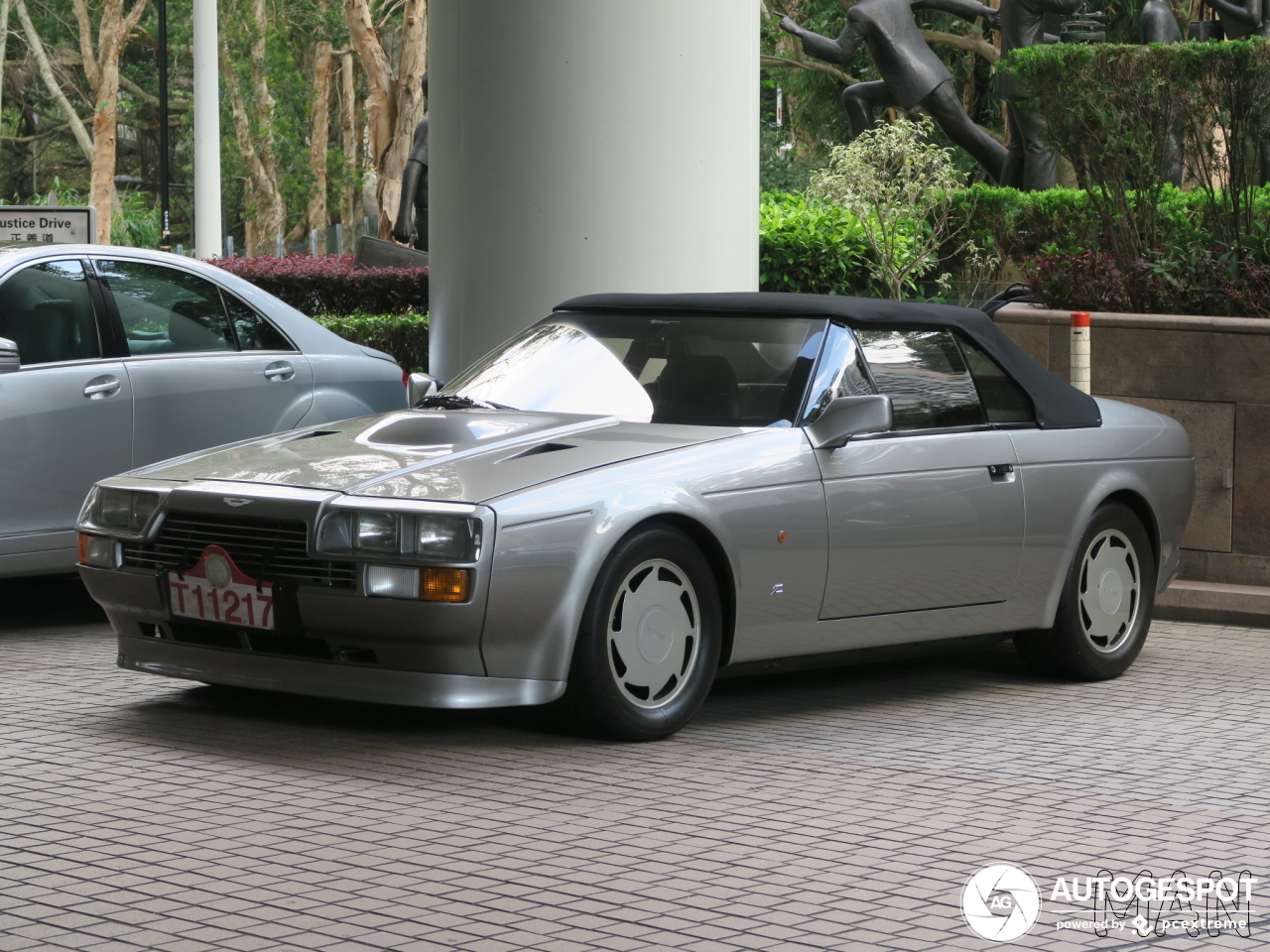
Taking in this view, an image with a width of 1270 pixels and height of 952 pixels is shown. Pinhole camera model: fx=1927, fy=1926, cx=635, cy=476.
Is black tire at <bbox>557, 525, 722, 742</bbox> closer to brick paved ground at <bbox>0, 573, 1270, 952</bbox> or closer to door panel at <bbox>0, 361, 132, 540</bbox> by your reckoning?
brick paved ground at <bbox>0, 573, 1270, 952</bbox>

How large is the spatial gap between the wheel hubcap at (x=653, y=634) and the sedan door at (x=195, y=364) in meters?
3.40

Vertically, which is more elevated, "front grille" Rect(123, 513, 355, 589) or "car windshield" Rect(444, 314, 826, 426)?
"car windshield" Rect(444, 314, 826, 426)

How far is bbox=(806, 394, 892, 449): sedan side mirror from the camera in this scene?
6.76 metres

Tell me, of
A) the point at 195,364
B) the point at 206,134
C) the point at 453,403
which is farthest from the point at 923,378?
the point at 206,134

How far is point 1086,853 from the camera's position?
→ 5148 mm

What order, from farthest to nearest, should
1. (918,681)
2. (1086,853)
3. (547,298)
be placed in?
(547,298), (918,681), (1086,853)

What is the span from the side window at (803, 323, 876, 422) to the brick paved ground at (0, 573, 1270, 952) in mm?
1158

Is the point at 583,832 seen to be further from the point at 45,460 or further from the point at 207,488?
the point at 45,460

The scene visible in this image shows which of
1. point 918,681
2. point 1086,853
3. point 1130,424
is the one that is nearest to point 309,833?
point 1086,853

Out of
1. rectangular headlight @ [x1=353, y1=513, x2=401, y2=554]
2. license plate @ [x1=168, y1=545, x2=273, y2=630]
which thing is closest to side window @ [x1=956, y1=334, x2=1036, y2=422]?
rectangular headlight @ [x1=353, y1=513, x2=401, y2=554]

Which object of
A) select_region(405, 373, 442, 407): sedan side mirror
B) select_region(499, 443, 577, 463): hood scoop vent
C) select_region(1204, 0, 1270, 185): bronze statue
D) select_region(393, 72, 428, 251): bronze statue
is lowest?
select_region(499, 443, 577, 463): hood scoop vent

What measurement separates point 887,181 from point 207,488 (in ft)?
63.7

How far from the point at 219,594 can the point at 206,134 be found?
2402 cm

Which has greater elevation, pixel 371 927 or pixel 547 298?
pixel 547 298
